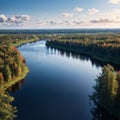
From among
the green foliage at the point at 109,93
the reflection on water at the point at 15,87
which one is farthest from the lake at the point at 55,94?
the green foliage at the point at 109,93

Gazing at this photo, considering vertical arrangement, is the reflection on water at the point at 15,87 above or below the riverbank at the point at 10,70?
below

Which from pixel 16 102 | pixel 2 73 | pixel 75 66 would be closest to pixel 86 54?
pixel 75 66

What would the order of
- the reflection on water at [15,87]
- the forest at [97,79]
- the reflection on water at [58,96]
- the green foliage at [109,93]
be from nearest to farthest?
the forest at [97,79] → the green foliage at [109,93] → the reflection on water at [58,96] → the reflection on water at [15,87]

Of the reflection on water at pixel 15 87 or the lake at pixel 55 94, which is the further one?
the reflection on water at pixel 15 87

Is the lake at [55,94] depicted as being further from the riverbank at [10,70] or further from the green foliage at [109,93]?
the green foliage at [109,93]

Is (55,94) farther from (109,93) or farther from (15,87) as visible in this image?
(109,93)

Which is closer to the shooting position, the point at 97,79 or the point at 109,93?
the point at 109,93

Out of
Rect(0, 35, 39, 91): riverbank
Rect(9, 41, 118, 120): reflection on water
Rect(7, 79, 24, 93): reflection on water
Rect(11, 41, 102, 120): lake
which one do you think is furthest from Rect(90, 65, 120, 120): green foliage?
Rect(0, 35, 39, 91): riverbank

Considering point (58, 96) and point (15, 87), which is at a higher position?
point (15, 87)

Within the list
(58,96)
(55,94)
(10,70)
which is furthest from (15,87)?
(58,96)

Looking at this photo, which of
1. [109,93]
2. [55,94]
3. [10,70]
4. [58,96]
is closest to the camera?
[109,93]

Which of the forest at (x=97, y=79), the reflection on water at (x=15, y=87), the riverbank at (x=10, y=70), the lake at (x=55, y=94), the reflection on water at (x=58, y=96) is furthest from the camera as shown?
the riverbank at (x=10, y=70)

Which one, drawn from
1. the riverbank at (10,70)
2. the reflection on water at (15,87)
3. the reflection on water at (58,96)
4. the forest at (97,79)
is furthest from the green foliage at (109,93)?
the riverbank at (10,70)
